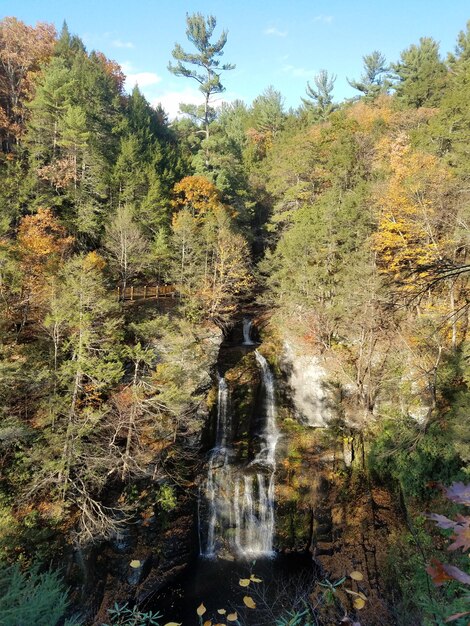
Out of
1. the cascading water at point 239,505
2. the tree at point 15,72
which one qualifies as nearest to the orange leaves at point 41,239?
the tree at point 15,72

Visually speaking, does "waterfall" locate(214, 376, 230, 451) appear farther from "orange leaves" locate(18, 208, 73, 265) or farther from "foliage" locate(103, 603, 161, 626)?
"foliage" locate(103, 603, 161, 626)

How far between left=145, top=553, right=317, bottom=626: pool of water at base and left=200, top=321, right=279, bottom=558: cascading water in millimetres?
622

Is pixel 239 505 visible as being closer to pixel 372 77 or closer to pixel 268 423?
pixel 268 423

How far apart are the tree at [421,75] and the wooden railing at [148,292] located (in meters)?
26.6

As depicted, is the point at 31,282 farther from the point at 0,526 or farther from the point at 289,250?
the point at 289,250

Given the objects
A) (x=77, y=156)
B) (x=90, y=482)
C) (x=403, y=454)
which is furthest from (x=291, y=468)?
(x=77, y=156)

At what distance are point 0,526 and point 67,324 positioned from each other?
735cm

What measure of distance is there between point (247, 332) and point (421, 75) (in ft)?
94.9

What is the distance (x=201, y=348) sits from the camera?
20719 millimetres

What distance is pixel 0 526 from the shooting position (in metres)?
11.4

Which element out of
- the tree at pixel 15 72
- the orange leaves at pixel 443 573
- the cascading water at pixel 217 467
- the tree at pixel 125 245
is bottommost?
the cascading water at pixel 217 467

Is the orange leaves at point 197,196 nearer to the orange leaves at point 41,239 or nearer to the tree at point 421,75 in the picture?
the orange leaves at point 41,239

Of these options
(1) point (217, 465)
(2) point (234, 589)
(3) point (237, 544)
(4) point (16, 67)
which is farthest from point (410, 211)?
(4) point (16, 67)

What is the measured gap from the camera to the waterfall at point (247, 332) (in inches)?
976
